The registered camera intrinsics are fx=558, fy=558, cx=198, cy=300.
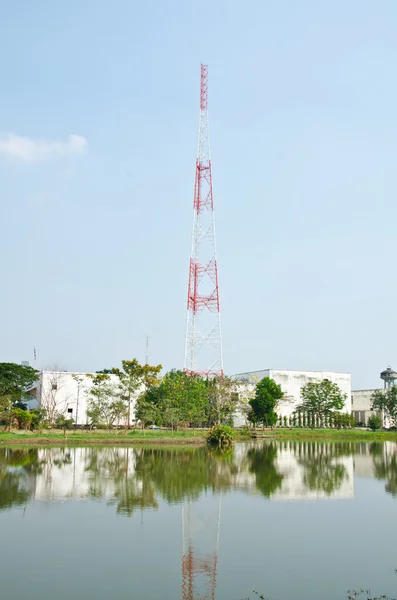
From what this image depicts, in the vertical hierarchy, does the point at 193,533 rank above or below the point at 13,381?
below

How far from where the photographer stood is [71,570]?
998 cm

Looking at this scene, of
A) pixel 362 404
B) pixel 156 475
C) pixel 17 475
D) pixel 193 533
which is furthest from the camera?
pixel 362 404

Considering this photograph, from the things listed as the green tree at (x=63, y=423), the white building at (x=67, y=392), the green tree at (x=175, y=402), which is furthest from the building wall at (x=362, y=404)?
the green tree at (x=63, y=423)

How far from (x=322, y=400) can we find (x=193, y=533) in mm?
53550

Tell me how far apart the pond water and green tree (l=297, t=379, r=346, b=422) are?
133ft

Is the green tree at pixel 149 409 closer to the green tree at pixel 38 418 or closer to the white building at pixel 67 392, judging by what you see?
the white building at pixel 67 392

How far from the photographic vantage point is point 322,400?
64188 mm

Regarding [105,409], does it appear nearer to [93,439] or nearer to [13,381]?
[93,439]

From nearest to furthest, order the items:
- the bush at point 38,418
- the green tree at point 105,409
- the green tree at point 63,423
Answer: the bush at point 38,418
the green tree at point 105,409
the green tree at point 63,423

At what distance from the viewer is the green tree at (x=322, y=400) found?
64062mm

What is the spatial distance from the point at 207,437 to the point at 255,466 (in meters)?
14.8

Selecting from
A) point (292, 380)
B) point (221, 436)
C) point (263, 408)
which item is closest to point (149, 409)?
point (221, 436)

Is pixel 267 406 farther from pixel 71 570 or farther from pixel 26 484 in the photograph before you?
pixel 71 570

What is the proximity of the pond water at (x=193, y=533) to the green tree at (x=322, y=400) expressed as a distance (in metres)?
40.4
